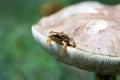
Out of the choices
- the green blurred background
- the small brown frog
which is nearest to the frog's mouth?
the small brown frog

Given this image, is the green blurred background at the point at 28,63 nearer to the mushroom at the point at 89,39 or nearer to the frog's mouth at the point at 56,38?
the mushroom at the point at 89,39

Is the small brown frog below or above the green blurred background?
below

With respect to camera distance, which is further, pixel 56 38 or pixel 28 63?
pixel 28 63

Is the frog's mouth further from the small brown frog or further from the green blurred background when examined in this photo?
the green blurred background

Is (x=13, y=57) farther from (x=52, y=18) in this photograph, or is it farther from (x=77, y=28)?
(x=77, y=28)

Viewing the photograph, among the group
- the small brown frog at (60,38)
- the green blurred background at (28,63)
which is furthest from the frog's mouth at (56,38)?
the green blurred background at (28,63)

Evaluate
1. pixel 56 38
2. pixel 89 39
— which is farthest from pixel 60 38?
pixel 89 39

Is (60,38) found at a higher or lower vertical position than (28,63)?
lower

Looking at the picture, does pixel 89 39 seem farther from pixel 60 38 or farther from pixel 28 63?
pixel 28 63
